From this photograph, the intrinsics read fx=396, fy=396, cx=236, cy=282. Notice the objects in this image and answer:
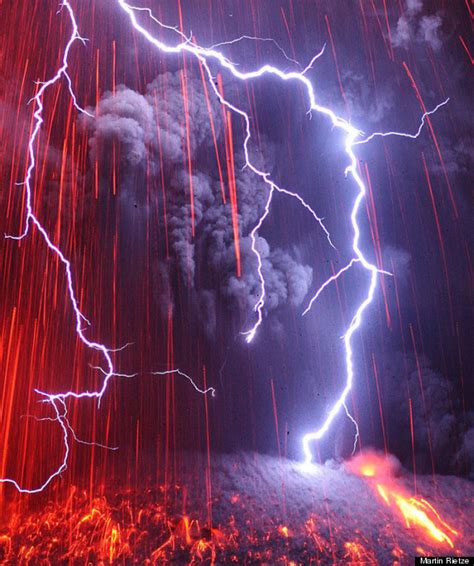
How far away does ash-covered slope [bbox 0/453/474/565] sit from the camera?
5.48 meters

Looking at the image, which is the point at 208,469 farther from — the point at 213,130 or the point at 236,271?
the point at 213,130

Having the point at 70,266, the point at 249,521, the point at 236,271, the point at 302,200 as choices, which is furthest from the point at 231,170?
the point at 249,521

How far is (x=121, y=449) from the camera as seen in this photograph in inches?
325

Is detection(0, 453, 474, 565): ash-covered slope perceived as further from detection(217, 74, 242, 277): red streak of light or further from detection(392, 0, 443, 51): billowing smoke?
detection(392, 0, 443, 51): billowing smoke

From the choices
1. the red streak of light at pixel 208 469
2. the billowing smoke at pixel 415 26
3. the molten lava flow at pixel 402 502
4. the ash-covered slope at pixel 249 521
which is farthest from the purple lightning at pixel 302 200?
the billowing smoke at pixel 415 26

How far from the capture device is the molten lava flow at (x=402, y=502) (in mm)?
6406

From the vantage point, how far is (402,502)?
7.32 m

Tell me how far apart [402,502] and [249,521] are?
309cm

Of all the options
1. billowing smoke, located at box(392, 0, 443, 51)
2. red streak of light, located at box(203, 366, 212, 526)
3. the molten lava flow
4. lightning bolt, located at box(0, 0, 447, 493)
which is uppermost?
billowing smoke, located at box(392, 0, 443, 51)

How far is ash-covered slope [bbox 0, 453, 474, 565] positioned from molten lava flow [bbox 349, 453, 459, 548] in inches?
0.9

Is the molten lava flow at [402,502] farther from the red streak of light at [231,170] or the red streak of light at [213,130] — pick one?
the red streak of light at [213,130]

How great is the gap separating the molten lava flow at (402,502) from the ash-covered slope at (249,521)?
0.02m

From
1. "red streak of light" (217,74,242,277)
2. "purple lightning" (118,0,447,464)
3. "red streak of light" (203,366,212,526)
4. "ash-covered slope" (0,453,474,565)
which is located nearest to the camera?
"ash-covered slope" (0,453,474,565)

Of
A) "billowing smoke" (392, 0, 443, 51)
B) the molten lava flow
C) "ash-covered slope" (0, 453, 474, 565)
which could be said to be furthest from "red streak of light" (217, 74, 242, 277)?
the molten lava flow
